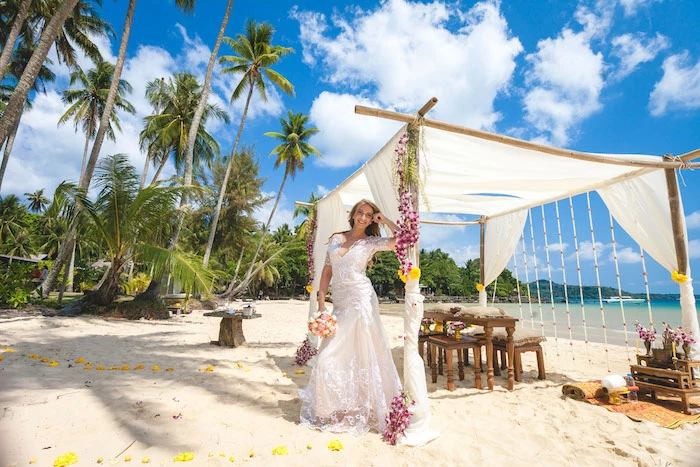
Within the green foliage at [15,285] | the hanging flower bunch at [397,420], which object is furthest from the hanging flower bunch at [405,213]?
the green foliage at [15,285]

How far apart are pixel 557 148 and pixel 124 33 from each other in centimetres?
1375

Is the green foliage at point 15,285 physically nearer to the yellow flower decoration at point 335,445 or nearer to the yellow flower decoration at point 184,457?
the yellow flower decoration at point 184,457

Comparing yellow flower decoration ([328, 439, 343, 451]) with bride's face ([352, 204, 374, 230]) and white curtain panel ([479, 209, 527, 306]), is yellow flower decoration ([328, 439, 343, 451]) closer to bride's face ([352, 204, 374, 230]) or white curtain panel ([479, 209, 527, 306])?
bride's face ([352, 204, 374, 230])

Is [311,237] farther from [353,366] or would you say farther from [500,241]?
[500,241]

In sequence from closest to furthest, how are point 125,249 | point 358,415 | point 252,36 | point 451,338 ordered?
1. point 358,415
2. point 451,338
3. point 125,249
4. point 252,36

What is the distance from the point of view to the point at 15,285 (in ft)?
29.5

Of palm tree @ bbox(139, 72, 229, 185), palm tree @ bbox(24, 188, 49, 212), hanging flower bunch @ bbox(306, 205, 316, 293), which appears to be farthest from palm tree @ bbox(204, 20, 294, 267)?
palm tree @ bbox(24, 188, 49, 212)

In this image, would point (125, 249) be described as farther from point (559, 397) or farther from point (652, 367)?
point (652, 367)

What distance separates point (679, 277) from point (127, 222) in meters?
11.7

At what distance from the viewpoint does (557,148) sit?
4.00 metres

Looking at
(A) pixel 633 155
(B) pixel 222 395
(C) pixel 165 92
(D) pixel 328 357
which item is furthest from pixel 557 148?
(C) pixel 165 92

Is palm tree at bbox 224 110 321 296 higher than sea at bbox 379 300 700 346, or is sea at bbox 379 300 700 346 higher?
palm tree at bbox 224 110 321 296

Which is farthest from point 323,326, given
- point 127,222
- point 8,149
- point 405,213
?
point 8,149

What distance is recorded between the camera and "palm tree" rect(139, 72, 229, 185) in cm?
1789
